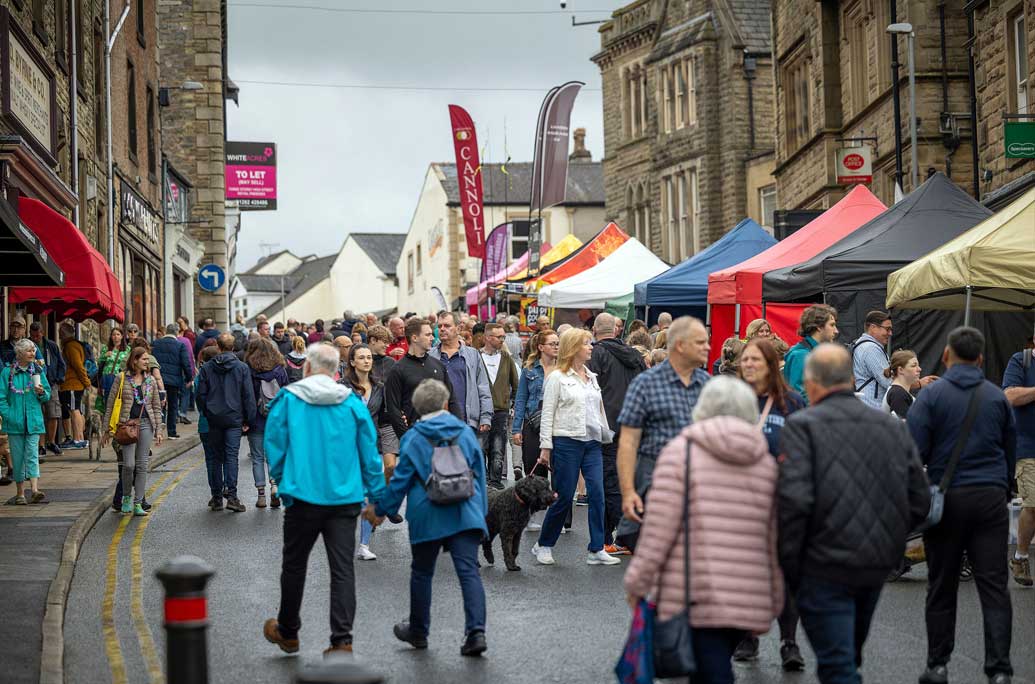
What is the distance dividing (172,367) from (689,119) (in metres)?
28.0

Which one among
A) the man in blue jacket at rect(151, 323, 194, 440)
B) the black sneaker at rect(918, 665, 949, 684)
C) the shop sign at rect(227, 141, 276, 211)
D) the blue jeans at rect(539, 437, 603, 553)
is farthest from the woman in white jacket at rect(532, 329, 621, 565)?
the shop sign at rect(227, 141, 276, 211)

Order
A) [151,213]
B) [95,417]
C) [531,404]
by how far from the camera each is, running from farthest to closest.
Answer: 1. [151,213]
2. [95,417]
3. [531,404]

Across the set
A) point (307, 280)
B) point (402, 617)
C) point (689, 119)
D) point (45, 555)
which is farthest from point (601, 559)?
point (307, 280)

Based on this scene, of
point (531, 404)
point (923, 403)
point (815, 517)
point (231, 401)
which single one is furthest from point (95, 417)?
point (815, 517)

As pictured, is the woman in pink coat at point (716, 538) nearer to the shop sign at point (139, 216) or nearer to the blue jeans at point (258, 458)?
the blue jeans at point (258, 458)

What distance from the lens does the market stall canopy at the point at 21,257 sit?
1291cm

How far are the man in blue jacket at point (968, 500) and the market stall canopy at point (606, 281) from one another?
18.9 m

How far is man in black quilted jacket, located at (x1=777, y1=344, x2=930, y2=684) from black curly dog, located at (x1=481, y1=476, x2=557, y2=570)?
5263 millimetres

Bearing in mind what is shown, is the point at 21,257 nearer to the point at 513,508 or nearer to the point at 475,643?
the point at 513,508

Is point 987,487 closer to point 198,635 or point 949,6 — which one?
point 198,635

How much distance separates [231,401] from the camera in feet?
51.8

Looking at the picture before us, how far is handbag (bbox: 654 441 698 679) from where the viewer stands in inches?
233

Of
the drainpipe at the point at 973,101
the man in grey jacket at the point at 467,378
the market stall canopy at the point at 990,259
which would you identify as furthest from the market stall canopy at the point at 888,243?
the drainpipe at the point at 973,101

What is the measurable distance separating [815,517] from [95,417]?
16.4m
